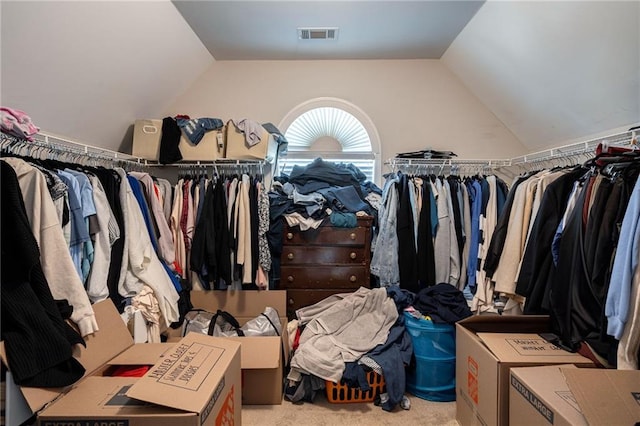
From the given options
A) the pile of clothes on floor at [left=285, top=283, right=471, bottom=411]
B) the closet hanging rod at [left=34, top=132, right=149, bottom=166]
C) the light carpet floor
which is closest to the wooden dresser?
the pile of clothes on floor at [left=285, top=283, right=471, bottom=411]

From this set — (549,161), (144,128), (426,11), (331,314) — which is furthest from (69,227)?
(549,161)

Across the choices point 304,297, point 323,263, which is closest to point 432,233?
point 323,263

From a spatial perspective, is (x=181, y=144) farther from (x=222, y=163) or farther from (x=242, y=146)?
(x=242, y=146)

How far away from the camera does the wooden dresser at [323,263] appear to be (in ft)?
8.08

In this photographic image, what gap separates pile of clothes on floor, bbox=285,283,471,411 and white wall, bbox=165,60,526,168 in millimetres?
1470

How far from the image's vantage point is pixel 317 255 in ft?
8.11

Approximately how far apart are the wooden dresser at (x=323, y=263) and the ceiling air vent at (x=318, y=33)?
147 cm

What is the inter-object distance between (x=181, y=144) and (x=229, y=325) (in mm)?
1438

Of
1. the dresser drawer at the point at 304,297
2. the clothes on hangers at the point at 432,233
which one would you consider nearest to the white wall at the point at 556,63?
the clothes on hangers at the point at 432,233

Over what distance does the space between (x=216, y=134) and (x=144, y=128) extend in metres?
0.56

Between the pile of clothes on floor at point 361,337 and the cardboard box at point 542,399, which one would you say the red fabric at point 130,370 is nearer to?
the pile of clothes on floor at point 361,337

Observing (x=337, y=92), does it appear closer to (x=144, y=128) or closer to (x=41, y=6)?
(x=144, y=128)

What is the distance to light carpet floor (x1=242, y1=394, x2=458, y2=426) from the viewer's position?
1.80 meters

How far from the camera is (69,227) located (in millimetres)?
1467
